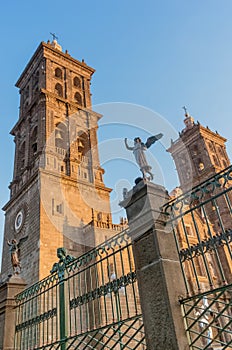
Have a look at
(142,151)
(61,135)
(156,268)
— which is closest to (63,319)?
(156,268)

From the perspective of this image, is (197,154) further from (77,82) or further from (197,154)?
(77,82)

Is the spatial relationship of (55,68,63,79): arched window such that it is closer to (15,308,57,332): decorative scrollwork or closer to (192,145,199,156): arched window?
(192,145,199,156): arched window

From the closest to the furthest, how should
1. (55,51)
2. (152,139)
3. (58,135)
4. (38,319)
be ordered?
(152,139) → (38,319) → (58,135) → (55,51)

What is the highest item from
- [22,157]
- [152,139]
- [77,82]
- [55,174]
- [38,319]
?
[77,82]

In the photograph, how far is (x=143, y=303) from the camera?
417 centimetres

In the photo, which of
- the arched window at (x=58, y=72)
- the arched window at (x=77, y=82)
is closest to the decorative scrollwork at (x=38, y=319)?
the arched window at (x=58, y=72)

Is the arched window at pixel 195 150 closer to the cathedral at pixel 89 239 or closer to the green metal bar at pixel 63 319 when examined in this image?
the cathedral at pixel 89 239

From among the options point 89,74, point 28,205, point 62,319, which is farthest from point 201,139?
point 62,319

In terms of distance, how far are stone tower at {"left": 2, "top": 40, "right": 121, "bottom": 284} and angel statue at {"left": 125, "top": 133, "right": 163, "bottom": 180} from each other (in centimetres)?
1311

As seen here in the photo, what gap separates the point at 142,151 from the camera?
5316 mm

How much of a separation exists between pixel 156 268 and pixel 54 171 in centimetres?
1744

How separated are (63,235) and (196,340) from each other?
1589 centimetres

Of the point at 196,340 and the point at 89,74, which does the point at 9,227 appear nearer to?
the point at 89,74

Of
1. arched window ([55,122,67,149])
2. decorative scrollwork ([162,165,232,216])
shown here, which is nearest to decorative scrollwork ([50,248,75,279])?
decorative scrollwork ([162,165,232,216])
